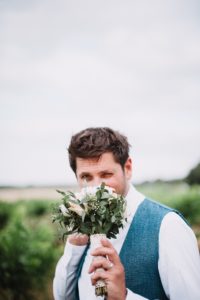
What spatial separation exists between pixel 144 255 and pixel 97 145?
834mm

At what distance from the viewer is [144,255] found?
8.25ft

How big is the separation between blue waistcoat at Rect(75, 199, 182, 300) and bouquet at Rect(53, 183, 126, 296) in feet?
0.86

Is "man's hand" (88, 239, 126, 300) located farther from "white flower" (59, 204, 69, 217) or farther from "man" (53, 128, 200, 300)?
"white flower" (59, 204, 69, 217)

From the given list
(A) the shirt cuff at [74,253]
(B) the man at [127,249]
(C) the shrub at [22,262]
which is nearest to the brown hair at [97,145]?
(B) the man at [127,249]

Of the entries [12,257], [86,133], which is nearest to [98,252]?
[86,133]

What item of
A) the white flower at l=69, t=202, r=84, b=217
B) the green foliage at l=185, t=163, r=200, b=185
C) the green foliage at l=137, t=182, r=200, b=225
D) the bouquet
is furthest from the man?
the green foliage at l=185, t=163, r=200, b=185

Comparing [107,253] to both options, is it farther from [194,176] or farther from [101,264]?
[194,176]

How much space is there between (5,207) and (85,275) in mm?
6543

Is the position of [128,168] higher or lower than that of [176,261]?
higher

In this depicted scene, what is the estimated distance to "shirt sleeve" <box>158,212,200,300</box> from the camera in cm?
227

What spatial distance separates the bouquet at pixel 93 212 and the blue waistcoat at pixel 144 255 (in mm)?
263

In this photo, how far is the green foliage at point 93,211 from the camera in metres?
2.32

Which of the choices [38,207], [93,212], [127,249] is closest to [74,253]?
[127,249]

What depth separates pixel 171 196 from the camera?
482 inches
